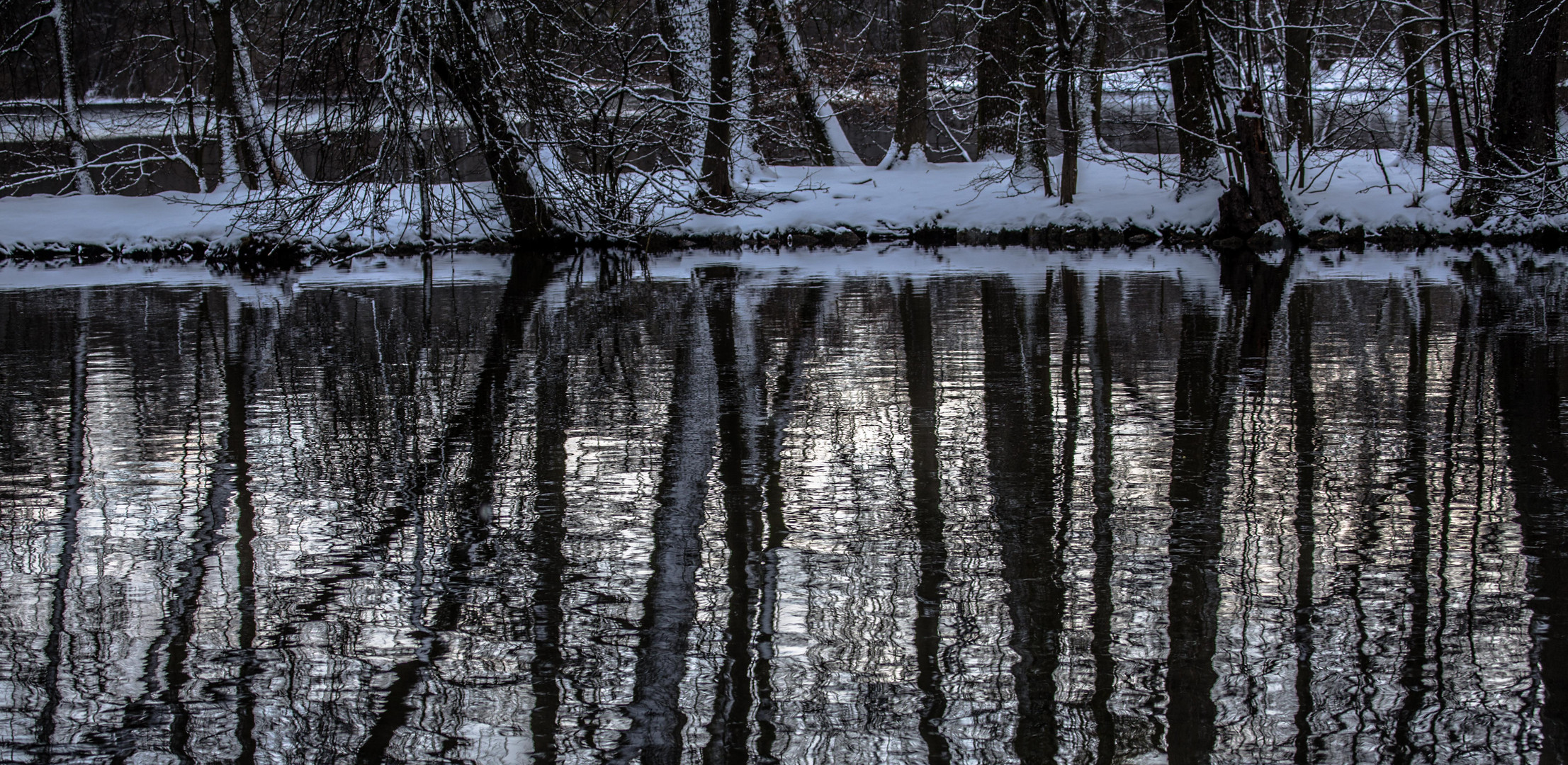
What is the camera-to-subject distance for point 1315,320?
11961 millimetres

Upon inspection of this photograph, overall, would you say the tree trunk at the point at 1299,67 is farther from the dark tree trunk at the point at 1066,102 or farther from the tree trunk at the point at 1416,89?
the dark tree trunk at the point at 1066,102

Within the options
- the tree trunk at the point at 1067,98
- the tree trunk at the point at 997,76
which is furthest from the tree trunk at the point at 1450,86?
the tree trunk at the point at 997,76

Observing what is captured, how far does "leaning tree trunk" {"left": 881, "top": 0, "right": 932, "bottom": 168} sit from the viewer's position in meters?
29.3

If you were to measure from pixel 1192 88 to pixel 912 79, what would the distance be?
860 centimetres

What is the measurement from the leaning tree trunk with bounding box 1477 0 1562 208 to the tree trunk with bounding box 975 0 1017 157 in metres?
8.80

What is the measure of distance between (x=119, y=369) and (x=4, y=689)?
7.09 meters

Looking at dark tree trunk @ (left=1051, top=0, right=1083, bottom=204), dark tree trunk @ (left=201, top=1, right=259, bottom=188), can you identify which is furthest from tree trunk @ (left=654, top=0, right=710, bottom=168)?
dark tree trunk @ (left=201, top=1, right=259, bottom=188)

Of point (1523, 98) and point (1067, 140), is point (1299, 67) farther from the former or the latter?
point (1523, 98)

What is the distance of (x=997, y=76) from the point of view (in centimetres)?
2770

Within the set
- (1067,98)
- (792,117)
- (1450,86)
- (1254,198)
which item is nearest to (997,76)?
(1067,98)

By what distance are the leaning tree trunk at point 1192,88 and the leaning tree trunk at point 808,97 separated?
779 cm

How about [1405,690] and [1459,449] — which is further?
[1459,449]

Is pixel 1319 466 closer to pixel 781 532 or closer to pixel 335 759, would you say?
pixel 781 532

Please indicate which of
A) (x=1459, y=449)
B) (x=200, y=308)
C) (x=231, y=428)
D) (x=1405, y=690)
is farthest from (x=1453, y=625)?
A: (x=200, y=308)
